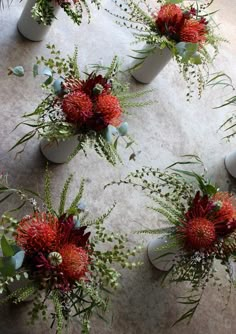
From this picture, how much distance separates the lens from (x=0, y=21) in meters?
2.51

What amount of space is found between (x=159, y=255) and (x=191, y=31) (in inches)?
42.6

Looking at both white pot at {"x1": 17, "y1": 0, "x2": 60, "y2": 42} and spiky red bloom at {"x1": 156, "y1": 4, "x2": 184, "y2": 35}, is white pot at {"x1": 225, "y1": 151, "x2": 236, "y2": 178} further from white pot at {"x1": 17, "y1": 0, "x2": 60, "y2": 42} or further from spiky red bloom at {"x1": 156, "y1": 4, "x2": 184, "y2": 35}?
white pot at {"x1": 17, "y1": 0, "x2": 60, "y2": 42}

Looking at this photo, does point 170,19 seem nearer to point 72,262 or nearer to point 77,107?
point 77,107

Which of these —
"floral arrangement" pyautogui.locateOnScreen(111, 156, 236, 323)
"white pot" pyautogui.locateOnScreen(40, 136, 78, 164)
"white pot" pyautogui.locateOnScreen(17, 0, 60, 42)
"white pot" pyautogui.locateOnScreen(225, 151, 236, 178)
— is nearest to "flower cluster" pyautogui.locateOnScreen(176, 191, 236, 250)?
"floral arrangement" pyautogui.locateOnScreen(111, 156, 236, 323)

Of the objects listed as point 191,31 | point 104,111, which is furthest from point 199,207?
point 191,31

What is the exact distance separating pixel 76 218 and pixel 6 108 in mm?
818

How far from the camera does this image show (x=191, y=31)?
242 cm

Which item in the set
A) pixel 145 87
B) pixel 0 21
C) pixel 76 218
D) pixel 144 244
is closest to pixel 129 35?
pixel 145 87

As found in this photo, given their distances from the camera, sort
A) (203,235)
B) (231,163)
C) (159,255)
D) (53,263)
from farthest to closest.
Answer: (231,163)
(159,255)
(203,235)
(53,263)

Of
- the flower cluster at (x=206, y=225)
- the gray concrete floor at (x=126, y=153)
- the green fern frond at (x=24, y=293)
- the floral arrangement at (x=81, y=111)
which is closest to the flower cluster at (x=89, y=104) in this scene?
the floral arrangement at (x=81, y=111)

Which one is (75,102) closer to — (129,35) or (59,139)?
(59,139)

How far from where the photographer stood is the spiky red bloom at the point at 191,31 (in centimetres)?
242

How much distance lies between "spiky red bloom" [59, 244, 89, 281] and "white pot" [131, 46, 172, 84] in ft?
4.24

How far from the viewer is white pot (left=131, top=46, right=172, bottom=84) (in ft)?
8.32
